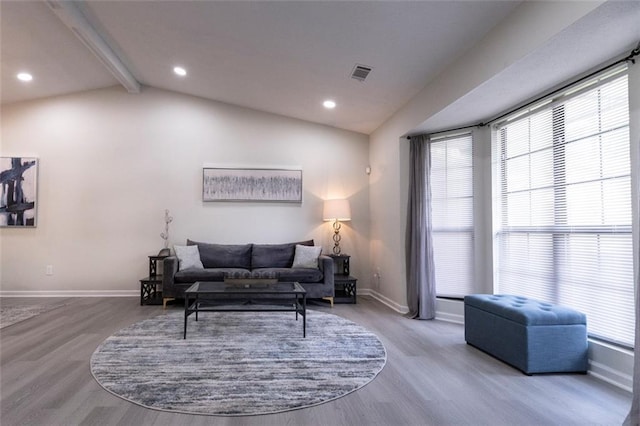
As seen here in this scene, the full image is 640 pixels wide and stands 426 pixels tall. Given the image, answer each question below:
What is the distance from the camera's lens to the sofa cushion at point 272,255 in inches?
192

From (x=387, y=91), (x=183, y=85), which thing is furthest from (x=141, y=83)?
(x=387, y=91)

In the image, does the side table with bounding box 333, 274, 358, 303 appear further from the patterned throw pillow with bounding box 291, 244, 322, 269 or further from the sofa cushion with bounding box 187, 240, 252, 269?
the sofa cushion with bounding box 187, 240, 252, 269

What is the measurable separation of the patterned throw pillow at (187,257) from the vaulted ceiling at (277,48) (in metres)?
2.39

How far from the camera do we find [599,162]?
2.53 m

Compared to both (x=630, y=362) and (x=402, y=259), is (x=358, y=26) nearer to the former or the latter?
(x=402, y=259)

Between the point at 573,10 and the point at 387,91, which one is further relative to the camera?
the point at 387,91

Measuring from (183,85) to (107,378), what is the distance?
13.5 feet

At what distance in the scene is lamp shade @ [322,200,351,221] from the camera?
4.99 metres

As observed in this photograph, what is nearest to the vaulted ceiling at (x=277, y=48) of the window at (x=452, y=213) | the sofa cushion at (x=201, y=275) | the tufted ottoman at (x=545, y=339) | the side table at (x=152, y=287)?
the window at (x=452, y=213)

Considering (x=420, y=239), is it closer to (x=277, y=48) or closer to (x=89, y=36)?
(x=277, y=48)

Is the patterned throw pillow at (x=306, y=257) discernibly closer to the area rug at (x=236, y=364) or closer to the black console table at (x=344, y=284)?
the black console table at (x=344, y=284)

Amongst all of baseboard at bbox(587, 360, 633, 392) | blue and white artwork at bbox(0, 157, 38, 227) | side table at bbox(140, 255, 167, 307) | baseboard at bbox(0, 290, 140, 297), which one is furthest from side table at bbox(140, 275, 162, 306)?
baseboard at bbox(587, 360, 633, 392)

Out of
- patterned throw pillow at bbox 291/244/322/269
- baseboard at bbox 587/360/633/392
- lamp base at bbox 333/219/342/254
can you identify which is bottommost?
baseboard at bbox 587/360/633/392

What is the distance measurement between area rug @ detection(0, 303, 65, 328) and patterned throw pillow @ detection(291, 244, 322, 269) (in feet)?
10.6
